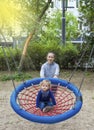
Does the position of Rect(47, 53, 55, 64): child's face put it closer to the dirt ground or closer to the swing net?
the swing net

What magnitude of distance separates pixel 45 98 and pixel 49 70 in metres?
0.64

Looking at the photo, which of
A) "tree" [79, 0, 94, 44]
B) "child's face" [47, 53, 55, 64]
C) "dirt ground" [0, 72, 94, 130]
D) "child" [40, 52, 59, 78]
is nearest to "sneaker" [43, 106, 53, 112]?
"dirt ground" [0, 72, 94, 130]

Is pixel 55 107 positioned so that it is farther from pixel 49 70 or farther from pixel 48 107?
pixel 49 70

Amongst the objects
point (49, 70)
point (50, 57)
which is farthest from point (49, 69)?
point (50, 57)

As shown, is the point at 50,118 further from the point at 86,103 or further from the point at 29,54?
the point at 29,54

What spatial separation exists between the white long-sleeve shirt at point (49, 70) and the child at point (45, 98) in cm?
53

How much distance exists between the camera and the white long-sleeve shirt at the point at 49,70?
18.8 feet

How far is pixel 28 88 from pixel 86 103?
2.06 meters

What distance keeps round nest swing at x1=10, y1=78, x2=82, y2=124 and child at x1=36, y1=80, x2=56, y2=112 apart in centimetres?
7

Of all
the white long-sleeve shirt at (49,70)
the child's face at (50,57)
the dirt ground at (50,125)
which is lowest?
the dirt ground at (50,125)

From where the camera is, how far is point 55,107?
5344 mm

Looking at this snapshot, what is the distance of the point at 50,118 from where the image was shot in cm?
479

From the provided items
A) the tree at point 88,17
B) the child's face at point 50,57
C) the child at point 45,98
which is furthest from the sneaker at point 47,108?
the tree at point 88,17

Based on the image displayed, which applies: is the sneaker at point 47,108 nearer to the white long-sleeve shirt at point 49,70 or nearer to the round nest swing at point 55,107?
the round nest swing at point 55,107
